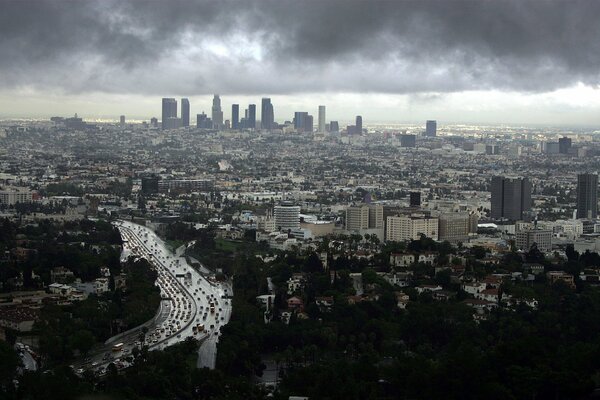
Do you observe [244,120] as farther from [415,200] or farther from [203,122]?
[415,200]

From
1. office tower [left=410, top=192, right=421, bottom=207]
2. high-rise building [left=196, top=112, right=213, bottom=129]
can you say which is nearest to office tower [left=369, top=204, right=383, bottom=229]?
office tower [left=410, top=192, right=421, bottom=207]

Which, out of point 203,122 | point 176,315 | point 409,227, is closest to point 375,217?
point 409,227

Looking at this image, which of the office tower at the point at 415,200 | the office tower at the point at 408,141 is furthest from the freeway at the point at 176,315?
the office tower at the point at 408,141

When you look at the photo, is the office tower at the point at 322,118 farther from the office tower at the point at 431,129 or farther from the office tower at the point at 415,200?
the office tower at the point at 415,200

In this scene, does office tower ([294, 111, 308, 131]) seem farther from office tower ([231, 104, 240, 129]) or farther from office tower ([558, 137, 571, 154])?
office tower ([558, 137, 571, 154])

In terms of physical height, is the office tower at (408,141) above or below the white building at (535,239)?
above

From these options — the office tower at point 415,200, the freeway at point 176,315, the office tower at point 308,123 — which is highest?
the office tower at point 308,123
